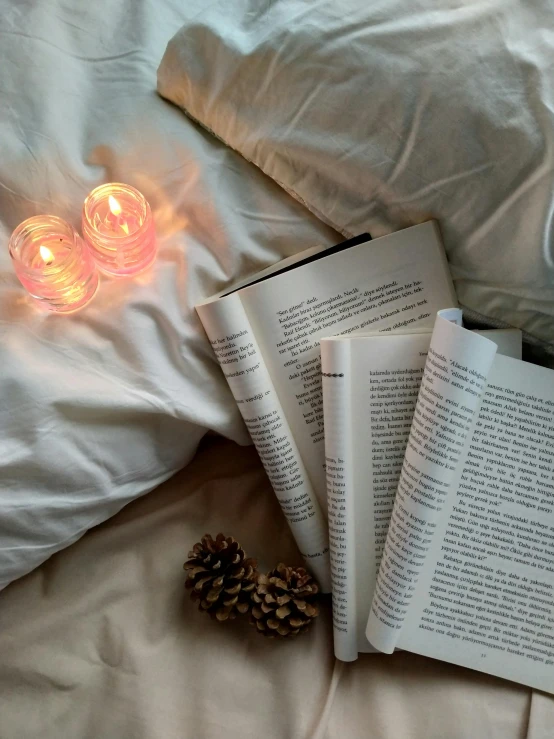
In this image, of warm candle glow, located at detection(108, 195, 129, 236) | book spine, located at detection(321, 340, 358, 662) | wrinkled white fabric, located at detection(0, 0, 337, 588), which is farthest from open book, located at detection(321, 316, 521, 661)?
warm candle glow, located at detection(108, 195, 129, 236)

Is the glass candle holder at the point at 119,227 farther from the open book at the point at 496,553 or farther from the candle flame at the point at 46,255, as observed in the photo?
the open book at the point at 496,553

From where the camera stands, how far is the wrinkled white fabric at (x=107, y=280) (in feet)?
1.83

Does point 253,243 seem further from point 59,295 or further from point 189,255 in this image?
point 59,295

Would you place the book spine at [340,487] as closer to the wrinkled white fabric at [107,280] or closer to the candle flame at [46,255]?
the wrinkled white fabric at [107,280]

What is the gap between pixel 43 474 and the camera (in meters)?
0.56

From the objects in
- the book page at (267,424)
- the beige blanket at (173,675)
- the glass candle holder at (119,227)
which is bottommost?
the beige blanket at (173,675)

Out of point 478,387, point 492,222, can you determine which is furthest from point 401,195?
point 478,387

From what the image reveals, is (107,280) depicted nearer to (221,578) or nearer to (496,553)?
(221,578)

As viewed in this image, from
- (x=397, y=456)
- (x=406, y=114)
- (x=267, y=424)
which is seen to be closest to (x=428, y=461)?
(x=397, y=456)

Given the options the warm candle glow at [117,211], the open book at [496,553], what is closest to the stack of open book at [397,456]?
the open book at [496,553]

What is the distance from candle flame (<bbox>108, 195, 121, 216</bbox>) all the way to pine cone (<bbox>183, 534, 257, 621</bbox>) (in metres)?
0.32

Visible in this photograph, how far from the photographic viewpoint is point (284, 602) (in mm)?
588

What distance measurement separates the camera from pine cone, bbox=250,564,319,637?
587 mm

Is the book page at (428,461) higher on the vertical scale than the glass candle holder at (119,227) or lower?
lower
